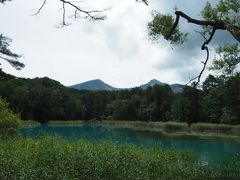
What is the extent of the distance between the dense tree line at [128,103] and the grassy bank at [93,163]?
4725 cm

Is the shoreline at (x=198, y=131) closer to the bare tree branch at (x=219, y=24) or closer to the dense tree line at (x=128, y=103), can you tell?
the dense tree line at (x=128, y=103)

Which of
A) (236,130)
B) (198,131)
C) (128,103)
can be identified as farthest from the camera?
(128,103)

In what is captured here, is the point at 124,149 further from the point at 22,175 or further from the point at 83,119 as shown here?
the point at 83,119

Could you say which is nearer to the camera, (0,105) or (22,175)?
(22,175)

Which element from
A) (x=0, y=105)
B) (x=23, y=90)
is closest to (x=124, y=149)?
(x=0, y=105)

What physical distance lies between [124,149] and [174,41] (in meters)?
4.54

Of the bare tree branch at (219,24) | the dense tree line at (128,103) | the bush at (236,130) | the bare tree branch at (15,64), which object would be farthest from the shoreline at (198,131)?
the bare tree branch at (219,24)

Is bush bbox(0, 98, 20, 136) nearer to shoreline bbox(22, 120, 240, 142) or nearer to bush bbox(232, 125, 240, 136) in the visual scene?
shoreline bbox(22, 120, 240, 142)

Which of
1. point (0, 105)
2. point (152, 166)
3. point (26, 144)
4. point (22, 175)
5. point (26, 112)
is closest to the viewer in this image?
point (22, 175)

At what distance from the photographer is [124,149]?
15.2m

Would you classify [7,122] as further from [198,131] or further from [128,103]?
[128,103]

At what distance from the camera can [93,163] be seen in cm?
1312

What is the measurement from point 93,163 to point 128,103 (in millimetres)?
105177

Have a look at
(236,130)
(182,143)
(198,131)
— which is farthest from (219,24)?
(198,131)
